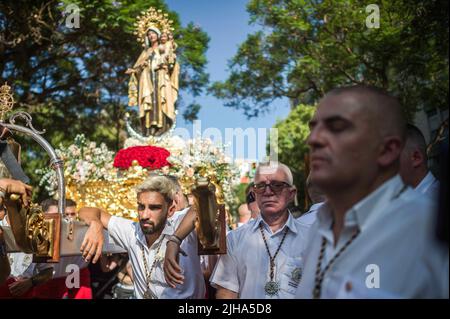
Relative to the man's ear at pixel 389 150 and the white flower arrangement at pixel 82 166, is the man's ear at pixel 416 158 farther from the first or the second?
the white flower arrangement at pixel 82 166

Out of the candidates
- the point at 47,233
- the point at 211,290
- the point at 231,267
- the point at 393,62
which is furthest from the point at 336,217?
the point at 393,62

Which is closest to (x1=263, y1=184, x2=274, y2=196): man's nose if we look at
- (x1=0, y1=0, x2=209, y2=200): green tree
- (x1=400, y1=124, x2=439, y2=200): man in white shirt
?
(x1=400, y1=124, x2=439, y2=200): man in white shirt

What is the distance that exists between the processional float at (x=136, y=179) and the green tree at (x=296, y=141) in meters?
13.1

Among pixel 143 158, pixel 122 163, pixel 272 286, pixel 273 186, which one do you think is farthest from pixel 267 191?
pixel 122 163

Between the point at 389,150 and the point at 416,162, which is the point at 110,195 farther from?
the point at 389,150

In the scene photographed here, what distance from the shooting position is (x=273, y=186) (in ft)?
11.4

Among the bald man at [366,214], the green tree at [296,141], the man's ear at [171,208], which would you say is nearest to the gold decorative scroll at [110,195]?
the man's ear at [171,208]

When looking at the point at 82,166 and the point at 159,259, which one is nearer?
the point at 159,259

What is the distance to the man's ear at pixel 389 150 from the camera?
167 centimetres

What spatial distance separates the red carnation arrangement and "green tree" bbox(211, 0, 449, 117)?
5479 millimetres

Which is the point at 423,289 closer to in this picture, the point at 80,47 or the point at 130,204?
the point at 130,204

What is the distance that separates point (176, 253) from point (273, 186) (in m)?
0.87

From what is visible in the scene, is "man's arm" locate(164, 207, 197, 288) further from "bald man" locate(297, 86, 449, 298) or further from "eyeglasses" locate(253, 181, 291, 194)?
"bald man" locate(297, 86, 449, 298)

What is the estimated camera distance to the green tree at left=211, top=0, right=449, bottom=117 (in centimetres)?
1372
